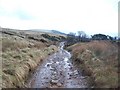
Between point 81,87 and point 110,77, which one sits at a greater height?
point 110,77

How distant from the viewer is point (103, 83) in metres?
15.0

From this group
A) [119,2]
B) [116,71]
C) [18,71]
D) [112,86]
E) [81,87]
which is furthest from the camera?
[119,2]

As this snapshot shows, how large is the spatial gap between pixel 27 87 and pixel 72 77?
198 inches

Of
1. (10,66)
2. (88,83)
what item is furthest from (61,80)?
(10,66)

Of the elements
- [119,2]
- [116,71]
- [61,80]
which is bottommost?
[61,80]

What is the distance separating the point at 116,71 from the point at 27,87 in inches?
245

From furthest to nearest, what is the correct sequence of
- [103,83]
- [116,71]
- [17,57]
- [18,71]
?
[17,57]
[18,71]
[116,71]
[103,83]

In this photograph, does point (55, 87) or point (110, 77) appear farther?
point (55, 87)

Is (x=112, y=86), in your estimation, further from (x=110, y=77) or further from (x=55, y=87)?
(x=55, y=87)

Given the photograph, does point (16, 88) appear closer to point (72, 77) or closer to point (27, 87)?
point (27, 87)

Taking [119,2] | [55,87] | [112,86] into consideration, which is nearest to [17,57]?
[55,87]

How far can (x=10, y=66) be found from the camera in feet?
66.4

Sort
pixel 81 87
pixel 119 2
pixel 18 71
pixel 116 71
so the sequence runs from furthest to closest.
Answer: pixel 119 2
pixel 18 71
pixel 81 87
pixel 116 71

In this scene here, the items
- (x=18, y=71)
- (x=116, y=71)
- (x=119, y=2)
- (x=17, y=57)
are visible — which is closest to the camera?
(x=116, y=71)
